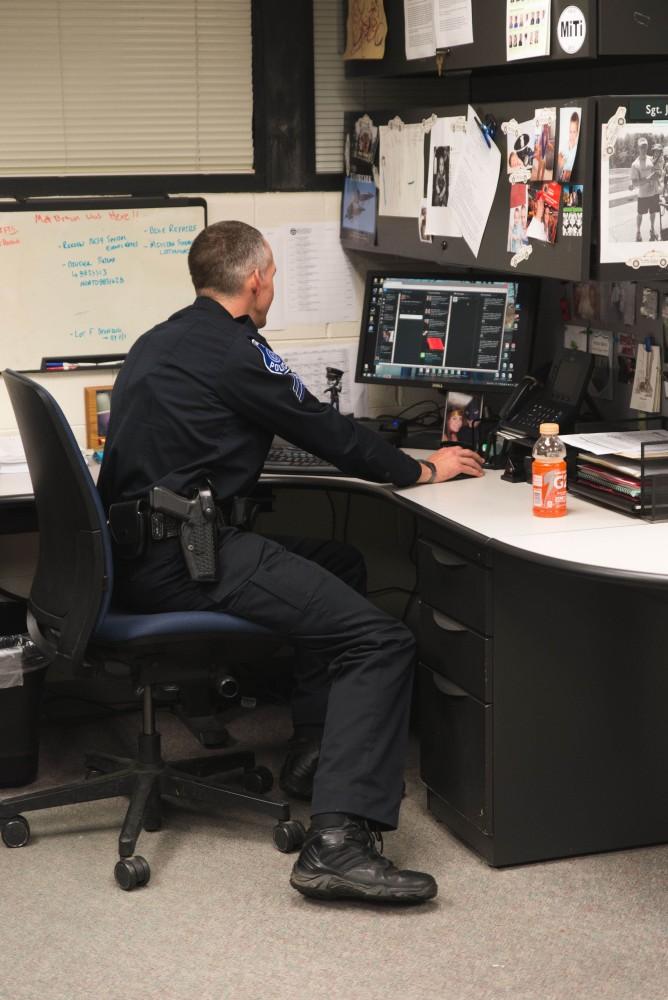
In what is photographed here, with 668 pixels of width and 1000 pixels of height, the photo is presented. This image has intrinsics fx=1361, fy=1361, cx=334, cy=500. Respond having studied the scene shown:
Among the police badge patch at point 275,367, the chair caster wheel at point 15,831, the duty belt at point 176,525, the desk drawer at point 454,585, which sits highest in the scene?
the police badge patch at point 275,367

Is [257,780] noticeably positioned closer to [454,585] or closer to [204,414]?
[454,585]

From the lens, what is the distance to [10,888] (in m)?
2.72

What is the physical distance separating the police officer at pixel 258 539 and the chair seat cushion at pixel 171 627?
0.03m

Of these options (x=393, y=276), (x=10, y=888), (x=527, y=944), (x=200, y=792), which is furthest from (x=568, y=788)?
(x=393, y=276)

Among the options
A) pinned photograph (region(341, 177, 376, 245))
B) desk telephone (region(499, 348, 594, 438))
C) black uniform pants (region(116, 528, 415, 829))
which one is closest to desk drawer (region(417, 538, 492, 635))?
black uniform pants (region(116, 528, 415, 829))

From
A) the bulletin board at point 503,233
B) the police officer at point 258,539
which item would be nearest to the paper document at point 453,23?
the bulletin board at point 503,233

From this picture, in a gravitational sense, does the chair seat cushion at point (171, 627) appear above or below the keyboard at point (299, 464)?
below

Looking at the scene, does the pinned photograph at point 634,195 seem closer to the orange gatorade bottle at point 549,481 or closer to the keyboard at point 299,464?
the orange gatorade bottle at point 549,481

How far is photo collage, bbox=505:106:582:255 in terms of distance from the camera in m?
2.66

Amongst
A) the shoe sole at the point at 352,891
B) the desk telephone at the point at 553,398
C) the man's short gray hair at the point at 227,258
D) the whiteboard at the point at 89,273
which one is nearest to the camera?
the shoe sole at the point at 352,891

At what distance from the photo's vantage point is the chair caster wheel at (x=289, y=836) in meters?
2.83

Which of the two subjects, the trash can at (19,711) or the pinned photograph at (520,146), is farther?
the trash can at (19,711)

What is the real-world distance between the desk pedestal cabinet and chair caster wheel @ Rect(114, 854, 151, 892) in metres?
0.65

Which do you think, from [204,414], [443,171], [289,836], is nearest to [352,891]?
[289,836]
